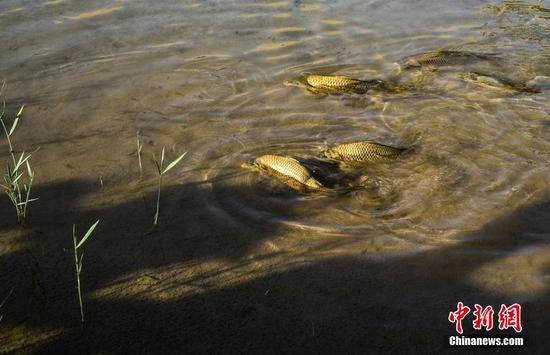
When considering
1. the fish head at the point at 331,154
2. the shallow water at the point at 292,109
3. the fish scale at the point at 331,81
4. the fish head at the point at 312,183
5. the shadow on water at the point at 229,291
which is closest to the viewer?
the shadow on water at the point at 229,291

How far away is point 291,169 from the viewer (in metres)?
4.05

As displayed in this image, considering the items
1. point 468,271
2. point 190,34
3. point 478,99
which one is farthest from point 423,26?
point 468,271

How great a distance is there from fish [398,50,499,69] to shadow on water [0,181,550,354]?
3.05 m

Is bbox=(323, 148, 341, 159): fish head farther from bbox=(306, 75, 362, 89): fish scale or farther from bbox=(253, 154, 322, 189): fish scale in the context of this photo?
bbox=(306, 75, 362, 89): fish scale

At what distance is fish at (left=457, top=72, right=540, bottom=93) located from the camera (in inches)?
229

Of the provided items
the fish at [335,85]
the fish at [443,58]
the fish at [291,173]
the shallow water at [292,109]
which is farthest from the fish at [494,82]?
the fish at [291,173]

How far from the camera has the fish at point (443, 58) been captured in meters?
6.44

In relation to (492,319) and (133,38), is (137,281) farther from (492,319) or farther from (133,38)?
(133,38)

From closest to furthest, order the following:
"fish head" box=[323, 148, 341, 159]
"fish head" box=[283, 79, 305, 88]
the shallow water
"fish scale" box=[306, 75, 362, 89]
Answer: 1. the shallow water
2. "fish head" box=[323, 148, 341, 159]
3. "fish scale" box=[306, 75, 362, 89]
4. "fish head" box=[283, 79, 305, 88]

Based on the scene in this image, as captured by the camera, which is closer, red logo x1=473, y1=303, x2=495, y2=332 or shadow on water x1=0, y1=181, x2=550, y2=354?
shadow on water x1=0, y1=181, x2=550, y2=354

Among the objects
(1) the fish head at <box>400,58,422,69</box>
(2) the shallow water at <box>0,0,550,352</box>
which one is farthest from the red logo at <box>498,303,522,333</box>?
(1) the fish head at <box>400,58,422,69</box>

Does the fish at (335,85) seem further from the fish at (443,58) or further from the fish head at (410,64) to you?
the fish at (443,58)

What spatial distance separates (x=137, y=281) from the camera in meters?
3.21

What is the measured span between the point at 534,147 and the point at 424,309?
250cm
